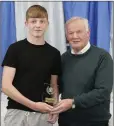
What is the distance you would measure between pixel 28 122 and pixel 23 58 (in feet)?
1.31

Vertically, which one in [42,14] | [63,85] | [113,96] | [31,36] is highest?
[42,14]

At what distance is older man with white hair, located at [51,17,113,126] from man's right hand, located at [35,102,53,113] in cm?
3

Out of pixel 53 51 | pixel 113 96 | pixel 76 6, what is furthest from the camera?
pixel 76 6

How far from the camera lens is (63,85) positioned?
5.31 ft

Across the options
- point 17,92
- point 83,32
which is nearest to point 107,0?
point 83,32

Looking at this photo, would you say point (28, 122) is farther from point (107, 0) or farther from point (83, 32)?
point (107, 0)

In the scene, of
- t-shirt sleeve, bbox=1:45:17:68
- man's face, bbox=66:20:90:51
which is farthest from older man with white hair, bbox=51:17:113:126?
t-shirt sleeve, bbox=1:45:17:68

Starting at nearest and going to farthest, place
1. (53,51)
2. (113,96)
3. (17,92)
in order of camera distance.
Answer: (17,92)
(53,51)
(113,96)

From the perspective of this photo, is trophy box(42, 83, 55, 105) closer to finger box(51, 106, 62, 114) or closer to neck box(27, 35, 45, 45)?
finger box(51, 106, 62, 114)

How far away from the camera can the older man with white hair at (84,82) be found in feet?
4.83

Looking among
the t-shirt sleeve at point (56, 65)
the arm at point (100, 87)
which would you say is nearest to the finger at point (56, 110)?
the arm at point (100, 87)

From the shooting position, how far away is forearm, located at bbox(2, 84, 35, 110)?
1419mm

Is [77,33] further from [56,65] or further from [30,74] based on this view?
[30,74]

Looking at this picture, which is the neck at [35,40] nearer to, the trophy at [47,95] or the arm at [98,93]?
the trophy at [47,95]
